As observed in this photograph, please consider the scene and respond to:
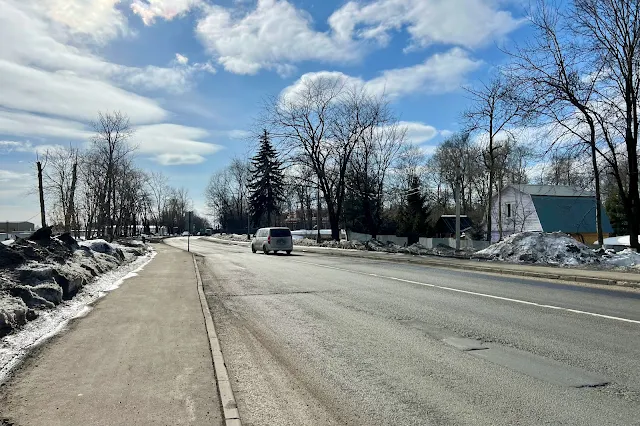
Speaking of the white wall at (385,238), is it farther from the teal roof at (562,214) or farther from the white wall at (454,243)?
the teal roof at (562,214)

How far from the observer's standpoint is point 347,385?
5.30 metres

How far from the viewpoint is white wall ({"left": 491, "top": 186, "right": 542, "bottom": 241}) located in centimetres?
5000

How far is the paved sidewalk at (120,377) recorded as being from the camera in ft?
14.4

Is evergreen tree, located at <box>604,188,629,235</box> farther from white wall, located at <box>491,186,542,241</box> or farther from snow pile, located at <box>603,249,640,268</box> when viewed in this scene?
snow pile, located at <box>603,249,640,268</box>

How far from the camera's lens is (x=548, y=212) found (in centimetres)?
4966

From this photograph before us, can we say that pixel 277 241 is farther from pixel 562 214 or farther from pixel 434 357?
pixel 562 214

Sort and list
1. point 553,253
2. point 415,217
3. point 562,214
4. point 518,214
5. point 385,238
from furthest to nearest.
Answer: point 518,214, point 562,214, point 385,238, point 415,217, point 553,253

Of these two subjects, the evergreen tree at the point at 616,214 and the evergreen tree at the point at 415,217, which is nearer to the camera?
the evergreen tree at the point at 415,217

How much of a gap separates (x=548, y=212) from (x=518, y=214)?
3.08m

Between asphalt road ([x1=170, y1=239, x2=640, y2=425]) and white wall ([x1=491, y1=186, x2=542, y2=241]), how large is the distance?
40.4m

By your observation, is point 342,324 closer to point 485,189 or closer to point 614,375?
point 614,375

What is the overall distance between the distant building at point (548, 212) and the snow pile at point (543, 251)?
24120mm

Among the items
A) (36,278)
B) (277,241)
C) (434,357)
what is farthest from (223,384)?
(277,241)

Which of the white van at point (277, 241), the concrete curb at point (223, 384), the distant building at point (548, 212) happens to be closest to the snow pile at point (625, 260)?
the concrete curb at point (223, 384)
